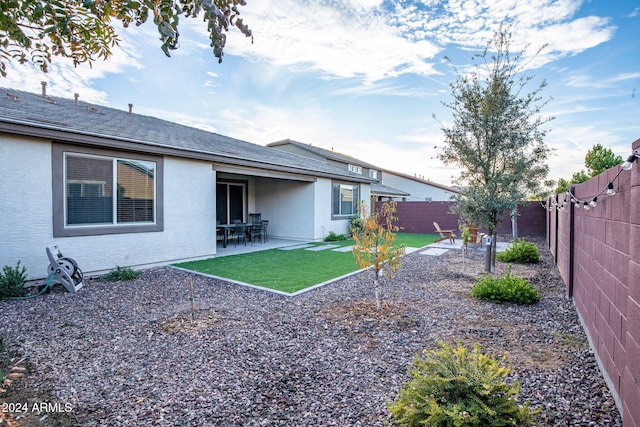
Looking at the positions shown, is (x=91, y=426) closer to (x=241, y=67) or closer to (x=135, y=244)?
(x=135, y=244)

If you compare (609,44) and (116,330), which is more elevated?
(609,44)

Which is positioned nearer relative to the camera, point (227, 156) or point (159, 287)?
point (159, 287)

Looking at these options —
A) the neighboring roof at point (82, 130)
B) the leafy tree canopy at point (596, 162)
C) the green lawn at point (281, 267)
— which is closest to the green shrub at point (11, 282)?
the neighboring roof at point (82, 130)

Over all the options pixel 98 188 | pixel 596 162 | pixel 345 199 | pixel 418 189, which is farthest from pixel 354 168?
pixel 98 188

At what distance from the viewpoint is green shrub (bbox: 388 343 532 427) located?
6.72 feet

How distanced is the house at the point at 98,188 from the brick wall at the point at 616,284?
27.3 ft

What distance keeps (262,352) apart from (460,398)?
2.23 metres

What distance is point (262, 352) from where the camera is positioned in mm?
3723

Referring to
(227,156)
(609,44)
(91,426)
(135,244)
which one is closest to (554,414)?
(91,426)

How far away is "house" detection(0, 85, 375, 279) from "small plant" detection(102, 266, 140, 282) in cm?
36

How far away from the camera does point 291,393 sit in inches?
115

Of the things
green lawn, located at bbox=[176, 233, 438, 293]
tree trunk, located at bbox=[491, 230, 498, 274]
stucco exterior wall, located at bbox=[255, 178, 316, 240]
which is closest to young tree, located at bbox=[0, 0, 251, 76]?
green lawn, located at bbox=[176, 233, 438, 293]

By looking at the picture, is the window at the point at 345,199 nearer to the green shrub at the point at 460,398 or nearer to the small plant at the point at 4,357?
the small plant at the point at 4,357

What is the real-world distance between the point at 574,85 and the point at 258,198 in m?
11.4
